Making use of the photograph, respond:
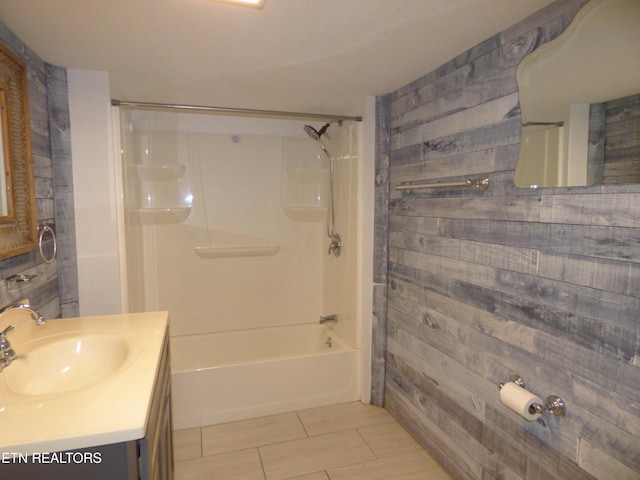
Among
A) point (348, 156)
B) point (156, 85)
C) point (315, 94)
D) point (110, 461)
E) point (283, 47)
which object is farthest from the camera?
point (348, 156)

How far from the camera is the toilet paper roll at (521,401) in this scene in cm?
142

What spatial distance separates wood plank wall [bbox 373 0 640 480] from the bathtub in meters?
0.42

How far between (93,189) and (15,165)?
558 millimetres

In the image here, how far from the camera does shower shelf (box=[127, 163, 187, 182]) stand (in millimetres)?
2912

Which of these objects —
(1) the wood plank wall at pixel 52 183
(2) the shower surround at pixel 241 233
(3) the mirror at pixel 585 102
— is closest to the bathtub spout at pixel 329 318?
(2) the shower surround at pixel 241 233

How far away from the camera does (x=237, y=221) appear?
3213 millimetres

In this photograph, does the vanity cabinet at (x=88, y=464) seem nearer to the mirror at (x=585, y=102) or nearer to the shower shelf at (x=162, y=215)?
the mirror at (x=585, y=102)

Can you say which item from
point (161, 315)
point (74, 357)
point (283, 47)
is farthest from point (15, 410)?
point (283, 47)

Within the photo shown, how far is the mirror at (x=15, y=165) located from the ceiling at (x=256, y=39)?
23 cm

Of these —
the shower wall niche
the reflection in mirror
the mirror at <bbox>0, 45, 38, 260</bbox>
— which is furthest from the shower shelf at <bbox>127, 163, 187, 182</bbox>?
the reflection in mirror

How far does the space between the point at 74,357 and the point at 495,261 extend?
1737 mm

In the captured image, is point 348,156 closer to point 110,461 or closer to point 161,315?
point 161,315

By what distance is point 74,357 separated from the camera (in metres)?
1.47

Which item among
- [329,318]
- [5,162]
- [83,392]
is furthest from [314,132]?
[83,392]
